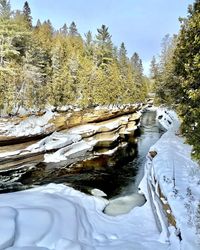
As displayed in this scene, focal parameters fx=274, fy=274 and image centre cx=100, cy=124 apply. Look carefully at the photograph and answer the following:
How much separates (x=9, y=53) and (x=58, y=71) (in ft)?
24.2

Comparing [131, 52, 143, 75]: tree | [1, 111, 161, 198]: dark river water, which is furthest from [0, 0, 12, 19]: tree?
[131, 52, 143, 75]: tree

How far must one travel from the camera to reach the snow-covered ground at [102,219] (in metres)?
8.41

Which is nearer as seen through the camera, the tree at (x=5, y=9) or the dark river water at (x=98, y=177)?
the dark river water at (x=98, y=177)

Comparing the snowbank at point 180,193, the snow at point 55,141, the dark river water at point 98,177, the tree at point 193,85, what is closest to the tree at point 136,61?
the snow at point 55,141

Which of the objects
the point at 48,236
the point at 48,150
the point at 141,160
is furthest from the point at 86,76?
the point at 48,236

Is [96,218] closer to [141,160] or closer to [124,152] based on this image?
[141,160]

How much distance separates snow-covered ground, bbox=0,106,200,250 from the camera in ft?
27.6

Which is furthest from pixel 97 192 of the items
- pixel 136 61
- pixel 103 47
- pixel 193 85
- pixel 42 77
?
pixel 136 61

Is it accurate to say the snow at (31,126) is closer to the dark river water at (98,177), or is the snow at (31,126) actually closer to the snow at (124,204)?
the dark river water at (98,177)

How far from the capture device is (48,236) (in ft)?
29.3

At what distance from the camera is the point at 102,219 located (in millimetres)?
11797

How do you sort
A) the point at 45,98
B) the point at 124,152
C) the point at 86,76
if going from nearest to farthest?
1. the point at 124,152
2. the point at 45,98
3. the point at 86,76

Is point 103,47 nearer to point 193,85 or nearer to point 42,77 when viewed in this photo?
point 42,77

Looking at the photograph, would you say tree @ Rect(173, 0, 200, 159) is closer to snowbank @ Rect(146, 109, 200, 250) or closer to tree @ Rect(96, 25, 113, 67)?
snowbank @ Rect(146, 109, 200, 250)
